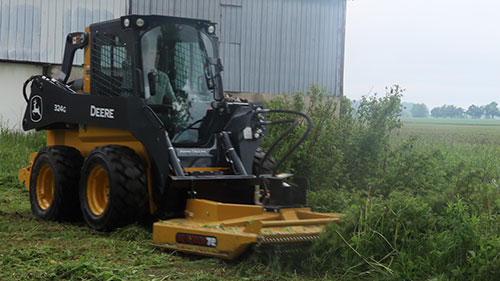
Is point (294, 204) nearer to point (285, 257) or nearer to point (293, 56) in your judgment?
point (285, 257)

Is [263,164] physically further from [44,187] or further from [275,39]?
[275,39]

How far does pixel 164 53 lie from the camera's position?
7.97 m

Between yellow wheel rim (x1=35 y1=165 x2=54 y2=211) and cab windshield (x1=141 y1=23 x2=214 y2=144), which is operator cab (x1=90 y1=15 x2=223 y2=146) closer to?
cab windshield (x1=141 y1=23 x2=214 y2=144)

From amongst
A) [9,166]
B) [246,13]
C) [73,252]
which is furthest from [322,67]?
[73,252]

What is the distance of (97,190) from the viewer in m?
7.91

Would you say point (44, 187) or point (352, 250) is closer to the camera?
point (352, 250)

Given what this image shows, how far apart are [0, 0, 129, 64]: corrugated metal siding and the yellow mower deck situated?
11686 mm

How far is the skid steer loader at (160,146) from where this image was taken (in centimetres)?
678

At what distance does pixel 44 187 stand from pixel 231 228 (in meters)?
3.69

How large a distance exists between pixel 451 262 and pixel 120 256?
3.02 meters

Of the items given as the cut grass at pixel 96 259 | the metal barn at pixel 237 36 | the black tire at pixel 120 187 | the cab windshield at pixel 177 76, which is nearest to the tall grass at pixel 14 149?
the metal barn at pixel 237 36

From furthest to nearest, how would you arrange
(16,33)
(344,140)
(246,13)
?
(246,13) → (16,33) → (344,140)

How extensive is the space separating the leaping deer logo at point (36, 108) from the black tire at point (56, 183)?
2.06ft

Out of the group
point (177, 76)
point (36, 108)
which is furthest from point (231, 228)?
point (36, 108)
